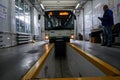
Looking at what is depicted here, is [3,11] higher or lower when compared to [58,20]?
higher

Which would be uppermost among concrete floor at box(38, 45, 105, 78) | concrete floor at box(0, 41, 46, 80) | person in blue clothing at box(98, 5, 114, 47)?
person in blue clothing at box(98, 5, 114, 47)

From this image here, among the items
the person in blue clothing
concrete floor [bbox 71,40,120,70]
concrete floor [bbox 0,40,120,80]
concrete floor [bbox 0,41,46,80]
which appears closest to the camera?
concrete floor [bbox 0,41,46,80]

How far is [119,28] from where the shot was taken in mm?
9938

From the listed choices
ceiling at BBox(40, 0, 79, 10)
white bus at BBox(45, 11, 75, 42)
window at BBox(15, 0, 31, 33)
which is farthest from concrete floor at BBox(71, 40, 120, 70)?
ceiling at BBox(40, 0, 79, 10)

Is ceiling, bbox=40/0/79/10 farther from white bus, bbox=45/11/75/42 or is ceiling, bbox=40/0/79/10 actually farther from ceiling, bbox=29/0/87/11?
white bus, bbox=45/11/75/42

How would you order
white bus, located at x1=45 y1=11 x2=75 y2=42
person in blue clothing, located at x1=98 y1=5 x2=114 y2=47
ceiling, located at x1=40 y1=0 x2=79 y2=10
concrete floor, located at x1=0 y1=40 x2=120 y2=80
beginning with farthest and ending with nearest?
ceiling, located at x1=40 y1=0 x2=79 y2=10, white bus, located at x1=45 y1=11 x2=75 y2=42, person in blue clothing, located at x1=98 y1=5 x2=114 y2=47, concrete floor, located at x1=0 y1=40 x2=120 y2=80

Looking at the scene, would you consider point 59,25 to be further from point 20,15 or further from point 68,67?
point 68,67

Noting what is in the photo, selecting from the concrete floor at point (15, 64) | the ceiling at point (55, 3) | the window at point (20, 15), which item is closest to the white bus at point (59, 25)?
the window at point (20, 15)

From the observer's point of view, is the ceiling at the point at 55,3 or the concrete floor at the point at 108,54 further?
the ceiling at the point at 55,3

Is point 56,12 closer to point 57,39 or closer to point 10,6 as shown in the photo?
point 57,39

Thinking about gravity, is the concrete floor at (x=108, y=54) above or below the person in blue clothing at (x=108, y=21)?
below

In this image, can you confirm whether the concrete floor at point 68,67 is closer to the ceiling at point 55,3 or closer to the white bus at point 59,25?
the white bus at point 59,25

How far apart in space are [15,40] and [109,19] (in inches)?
256

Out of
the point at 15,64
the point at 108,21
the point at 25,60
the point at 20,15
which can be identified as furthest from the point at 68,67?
the point at 20,15
